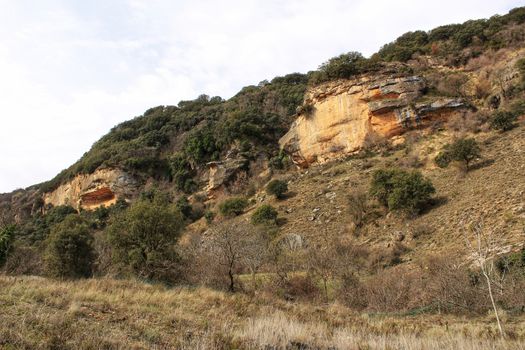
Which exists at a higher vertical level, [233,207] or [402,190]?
[233,207]

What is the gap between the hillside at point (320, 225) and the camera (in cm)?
663

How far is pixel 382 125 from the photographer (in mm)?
34469

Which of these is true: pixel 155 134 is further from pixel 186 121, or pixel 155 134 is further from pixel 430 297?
pixel 430 297

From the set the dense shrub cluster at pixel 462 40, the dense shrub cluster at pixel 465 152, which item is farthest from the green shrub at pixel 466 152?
the dense shrub cluster at pixel 462 40

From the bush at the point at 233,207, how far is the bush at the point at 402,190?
13.9 meters

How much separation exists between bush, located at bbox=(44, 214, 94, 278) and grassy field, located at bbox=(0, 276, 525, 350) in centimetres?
1010

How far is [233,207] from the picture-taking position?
113 ft

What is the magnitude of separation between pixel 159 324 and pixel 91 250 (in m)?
14.8

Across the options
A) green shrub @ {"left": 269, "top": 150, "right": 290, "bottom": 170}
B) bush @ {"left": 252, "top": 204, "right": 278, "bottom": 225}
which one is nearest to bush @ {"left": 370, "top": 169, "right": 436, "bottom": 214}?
bush @ {"left": 252, "top": 204, "right": 278, "bottom": 225}

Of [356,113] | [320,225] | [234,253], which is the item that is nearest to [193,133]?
[356,113]

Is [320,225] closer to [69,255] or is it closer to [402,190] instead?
[402,190]

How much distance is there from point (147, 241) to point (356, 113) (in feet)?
84.2

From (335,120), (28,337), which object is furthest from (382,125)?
(28,337)

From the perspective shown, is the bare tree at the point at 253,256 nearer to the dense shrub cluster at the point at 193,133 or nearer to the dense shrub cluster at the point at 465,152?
the dense shrub cluster at the point at 465,152
